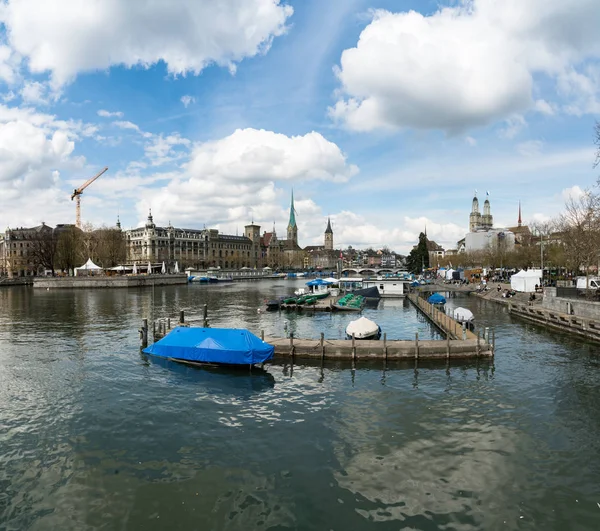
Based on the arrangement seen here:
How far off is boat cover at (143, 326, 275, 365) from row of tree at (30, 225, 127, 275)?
131m

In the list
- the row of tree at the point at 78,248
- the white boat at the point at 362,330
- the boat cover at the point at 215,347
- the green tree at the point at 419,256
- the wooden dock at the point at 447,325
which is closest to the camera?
the boat cover at the point at 215,347

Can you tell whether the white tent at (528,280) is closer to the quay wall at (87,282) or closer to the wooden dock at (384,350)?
the wooden dock at (384,350)

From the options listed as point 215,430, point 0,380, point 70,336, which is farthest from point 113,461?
point 70,336

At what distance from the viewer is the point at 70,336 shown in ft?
144

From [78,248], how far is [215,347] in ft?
460

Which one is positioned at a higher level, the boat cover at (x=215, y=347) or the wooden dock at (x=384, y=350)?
→ the boat cover at (x=215, y=347)

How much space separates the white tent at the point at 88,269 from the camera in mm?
124562

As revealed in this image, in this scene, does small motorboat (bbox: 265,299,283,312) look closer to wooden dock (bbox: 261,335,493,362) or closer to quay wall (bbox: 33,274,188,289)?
wooden dock (bbox: 261,335,493,362)

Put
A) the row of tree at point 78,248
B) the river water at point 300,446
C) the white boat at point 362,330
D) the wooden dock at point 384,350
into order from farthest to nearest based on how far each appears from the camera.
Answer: the row of tree at point 78,248 → the white boat at point 362,330 → the wooden dock at point 384,350 → the river water at point 300,446

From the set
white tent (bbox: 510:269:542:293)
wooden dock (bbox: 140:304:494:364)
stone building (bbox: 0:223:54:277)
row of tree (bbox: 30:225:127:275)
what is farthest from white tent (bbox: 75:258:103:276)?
white tent (bbox: 510:269:542:293)

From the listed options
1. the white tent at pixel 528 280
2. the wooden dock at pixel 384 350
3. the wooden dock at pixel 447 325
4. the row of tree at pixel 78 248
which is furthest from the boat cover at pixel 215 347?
the row of tree at pixel 78 248

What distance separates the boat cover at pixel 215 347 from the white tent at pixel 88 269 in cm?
10601

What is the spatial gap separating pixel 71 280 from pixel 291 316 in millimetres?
92665

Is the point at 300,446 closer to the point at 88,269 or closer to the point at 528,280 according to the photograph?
the point at 528,280
